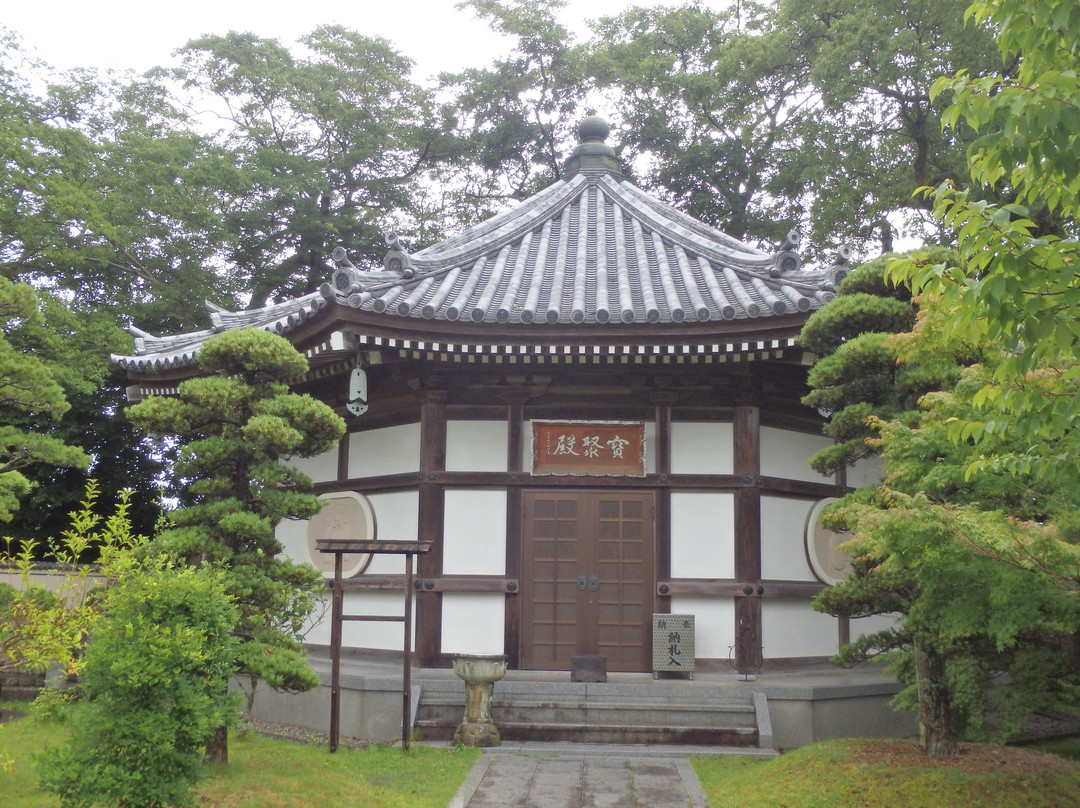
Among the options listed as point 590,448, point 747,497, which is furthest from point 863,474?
point 590,448

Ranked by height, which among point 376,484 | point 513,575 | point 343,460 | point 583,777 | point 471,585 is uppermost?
point 343,460

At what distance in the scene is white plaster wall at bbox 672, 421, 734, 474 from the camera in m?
11.0

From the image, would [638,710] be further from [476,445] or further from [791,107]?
[791,107]

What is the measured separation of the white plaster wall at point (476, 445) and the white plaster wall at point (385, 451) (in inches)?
18.5

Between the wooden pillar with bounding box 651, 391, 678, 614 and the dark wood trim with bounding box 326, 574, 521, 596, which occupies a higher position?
the wooden pillar with bounding box 651, 391, 678, 614

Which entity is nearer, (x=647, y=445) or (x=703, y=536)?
(x=703, y=536)

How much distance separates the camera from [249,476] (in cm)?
779

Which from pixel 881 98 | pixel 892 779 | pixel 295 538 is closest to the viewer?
pixel 892 779

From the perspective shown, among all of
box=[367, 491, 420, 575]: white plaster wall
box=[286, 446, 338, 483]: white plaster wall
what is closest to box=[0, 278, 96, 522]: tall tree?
box=[286, 446, 338, 483]: white plaster wall

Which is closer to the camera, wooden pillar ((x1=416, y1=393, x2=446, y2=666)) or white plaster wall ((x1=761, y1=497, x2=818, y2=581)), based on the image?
wooden pillar ((x1=416, y1=393, x2=446, y2=666))

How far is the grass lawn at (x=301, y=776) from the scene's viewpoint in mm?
6398

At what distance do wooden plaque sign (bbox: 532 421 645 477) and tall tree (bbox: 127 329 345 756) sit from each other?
143 inches

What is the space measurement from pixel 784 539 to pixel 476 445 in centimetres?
407

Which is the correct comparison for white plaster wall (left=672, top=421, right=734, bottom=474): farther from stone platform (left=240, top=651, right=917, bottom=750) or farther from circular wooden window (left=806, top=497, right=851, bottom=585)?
stone platform (left=240, top=651, right=917, bottom=750)
